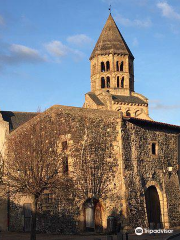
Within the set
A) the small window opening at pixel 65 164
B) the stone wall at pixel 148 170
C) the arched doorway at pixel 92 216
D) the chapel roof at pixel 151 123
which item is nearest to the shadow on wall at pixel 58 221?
the arched doorway at pixel 92 216

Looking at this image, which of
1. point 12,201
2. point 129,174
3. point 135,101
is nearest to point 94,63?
point 135,101

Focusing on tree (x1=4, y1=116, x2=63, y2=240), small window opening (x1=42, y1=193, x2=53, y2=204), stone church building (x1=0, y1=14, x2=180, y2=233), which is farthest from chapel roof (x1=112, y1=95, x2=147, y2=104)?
small window opening (x1=42, y1=193, x2=53, y2=204)

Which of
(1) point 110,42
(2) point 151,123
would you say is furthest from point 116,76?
(2) point 151,123

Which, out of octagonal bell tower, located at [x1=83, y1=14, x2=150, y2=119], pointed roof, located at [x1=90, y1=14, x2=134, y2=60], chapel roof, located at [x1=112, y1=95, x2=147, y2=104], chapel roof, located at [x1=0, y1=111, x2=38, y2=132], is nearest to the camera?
chapel roof, located at [x1=0, y1=111, x2=38, y2=132]

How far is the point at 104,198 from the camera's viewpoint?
70.8 feet

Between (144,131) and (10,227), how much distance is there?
38.1 ft

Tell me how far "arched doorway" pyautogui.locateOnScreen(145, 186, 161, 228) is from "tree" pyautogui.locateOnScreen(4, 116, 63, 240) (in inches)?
205

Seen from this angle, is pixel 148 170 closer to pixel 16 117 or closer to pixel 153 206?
pixel 153 206

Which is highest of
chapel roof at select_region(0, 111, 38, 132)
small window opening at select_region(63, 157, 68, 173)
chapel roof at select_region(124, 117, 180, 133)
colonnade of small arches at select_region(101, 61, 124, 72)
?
colonnade of small arches at select_region(101, 61, 124, 72)

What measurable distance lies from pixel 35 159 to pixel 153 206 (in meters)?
7.41

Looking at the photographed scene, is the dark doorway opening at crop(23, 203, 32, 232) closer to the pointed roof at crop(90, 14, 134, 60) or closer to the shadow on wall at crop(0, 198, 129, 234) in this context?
the shadow on wall at crop(0, 198, 129, 234)

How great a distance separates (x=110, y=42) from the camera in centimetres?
6034

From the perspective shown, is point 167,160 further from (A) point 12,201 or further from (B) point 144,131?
(A) point 12,201

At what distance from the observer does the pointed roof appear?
5923 cm
